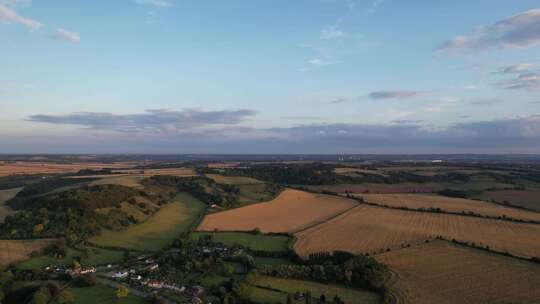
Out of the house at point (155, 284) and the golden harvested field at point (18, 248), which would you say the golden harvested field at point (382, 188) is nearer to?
the golden harvested field at point (18, 248)

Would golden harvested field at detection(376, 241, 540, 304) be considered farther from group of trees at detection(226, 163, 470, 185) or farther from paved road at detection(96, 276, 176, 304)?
group of trees at detection(226, 163, 470, 185)

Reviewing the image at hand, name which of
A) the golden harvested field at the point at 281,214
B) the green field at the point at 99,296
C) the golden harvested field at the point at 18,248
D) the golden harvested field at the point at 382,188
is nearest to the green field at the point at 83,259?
the golden harvested field at the point at 18,248

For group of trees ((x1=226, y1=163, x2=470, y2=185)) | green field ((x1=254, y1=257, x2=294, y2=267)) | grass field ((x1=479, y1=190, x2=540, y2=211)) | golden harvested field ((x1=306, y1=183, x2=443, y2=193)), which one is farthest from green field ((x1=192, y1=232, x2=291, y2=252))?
group of trees ((x1=226, y1=163, x2=470, y2=185))

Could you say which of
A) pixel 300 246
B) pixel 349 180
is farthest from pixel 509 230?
pixel 349 180

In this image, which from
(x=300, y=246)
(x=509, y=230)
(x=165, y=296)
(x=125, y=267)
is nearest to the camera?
(x=165, y=296)

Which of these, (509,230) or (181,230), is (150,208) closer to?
(181,230)

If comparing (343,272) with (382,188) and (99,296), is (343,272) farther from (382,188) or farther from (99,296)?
(382,188)

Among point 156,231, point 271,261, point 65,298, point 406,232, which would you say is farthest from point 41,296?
point 406,232
